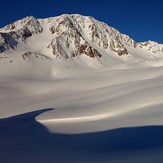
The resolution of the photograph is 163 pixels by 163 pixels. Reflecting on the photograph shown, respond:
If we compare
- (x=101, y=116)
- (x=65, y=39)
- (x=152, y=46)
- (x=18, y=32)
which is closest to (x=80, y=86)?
(x=101, y=116)

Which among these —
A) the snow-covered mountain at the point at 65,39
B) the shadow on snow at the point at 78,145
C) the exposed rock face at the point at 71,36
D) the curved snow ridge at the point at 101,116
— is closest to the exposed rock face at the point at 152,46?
the exposed rock face at the point at 71,36

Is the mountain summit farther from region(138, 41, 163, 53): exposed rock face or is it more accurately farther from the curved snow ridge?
the curved snow ridge

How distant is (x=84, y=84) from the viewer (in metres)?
51.7

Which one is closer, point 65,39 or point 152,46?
point 65,39

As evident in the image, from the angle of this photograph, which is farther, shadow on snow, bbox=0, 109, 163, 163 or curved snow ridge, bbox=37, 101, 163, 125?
curved snow ridge, bbox=37, 101, 163, 125

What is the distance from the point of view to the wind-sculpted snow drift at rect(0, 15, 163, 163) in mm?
13641

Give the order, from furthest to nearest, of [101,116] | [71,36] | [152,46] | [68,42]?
[152,46], [71,36], [68,42], [101,116]

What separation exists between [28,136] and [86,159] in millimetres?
4926

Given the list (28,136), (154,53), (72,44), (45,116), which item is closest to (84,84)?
(45,116)

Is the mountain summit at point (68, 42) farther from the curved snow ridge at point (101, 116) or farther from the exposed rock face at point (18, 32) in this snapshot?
the curved snow ridge at point (101, 116)

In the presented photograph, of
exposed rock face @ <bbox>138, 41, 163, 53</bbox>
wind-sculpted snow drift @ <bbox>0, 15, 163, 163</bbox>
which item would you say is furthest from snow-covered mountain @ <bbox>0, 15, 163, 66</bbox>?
exposed rock face @ <bbox>138, 41, 163, 53</bbox>

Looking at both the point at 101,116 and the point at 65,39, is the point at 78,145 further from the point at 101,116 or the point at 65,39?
the point at 65,39

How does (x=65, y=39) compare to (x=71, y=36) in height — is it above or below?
below

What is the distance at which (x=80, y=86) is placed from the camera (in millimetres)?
50000
